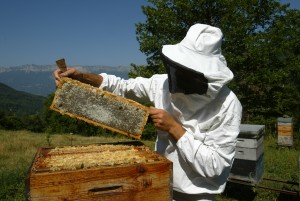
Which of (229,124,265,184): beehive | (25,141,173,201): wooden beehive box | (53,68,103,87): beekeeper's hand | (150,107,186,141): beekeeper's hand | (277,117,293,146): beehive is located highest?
(53,68,103,87): beekeeper's hand

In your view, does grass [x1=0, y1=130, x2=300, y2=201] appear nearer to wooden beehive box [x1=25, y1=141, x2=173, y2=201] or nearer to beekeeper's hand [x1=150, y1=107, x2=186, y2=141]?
wooden beehive box [x1=25, y1=141, x2=173, y2=201]

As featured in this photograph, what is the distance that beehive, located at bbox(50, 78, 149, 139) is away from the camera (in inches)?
96.3

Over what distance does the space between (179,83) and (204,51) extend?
292mm

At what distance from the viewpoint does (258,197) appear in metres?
6.45

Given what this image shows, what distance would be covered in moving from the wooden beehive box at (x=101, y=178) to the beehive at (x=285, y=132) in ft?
36.2

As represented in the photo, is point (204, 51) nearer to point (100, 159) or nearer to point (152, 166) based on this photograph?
point (152, 166)

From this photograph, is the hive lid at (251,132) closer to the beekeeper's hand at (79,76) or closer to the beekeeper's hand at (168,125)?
the beekeeper's hand at (79,76)

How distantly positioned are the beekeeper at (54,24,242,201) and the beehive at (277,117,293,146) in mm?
10624

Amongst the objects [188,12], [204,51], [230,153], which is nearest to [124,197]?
[230,153]

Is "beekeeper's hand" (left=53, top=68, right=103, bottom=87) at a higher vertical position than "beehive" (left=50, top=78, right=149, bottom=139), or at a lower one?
higher

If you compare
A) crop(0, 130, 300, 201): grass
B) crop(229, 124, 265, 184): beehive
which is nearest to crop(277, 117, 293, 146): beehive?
crop(0, 130, 300, 201): grass

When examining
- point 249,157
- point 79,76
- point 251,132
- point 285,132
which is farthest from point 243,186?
point 285,132

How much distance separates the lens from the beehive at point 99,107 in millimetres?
2445

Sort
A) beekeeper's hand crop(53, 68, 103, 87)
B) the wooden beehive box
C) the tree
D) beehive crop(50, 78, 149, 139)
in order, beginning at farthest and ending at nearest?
the tree → beekeeper's hand crop(53, 68, 103, 87) → beehive crop(50, 78, 149, 139) → the wooden beehive box
